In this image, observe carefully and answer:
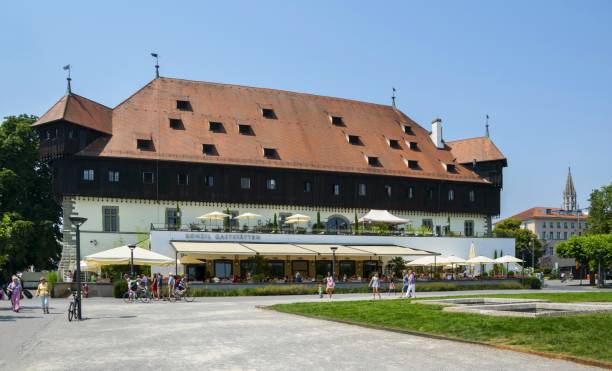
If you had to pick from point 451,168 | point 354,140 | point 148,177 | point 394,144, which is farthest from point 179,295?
point 451,168

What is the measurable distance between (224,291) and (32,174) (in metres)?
21.8

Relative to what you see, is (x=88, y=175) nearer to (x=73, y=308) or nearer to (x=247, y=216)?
(x=247, y=216)

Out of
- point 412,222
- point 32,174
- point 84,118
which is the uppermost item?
point 84,118

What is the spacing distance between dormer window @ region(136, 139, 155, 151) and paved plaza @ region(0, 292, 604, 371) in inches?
1143

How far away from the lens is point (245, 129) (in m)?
59.6

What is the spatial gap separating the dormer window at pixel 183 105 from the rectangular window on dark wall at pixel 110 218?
10.7 meters

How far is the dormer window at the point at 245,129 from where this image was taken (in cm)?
5931

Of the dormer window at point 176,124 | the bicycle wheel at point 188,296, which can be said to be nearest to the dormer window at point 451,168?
the dormer window at point 176,124

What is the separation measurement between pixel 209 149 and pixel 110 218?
9388 millimetres

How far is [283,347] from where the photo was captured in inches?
692

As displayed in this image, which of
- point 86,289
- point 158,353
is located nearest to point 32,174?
point 86,289

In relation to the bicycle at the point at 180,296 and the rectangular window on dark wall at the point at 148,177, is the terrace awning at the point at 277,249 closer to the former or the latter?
the bicycle at the point at 180,296

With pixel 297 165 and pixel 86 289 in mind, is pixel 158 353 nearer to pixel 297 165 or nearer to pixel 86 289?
pixel 86 289

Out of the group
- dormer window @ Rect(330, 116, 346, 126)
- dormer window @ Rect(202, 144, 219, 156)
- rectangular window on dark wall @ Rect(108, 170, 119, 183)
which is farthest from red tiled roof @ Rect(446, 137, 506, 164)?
rectangular window on dark wall @ Rect(108, 170, 119, 183)
